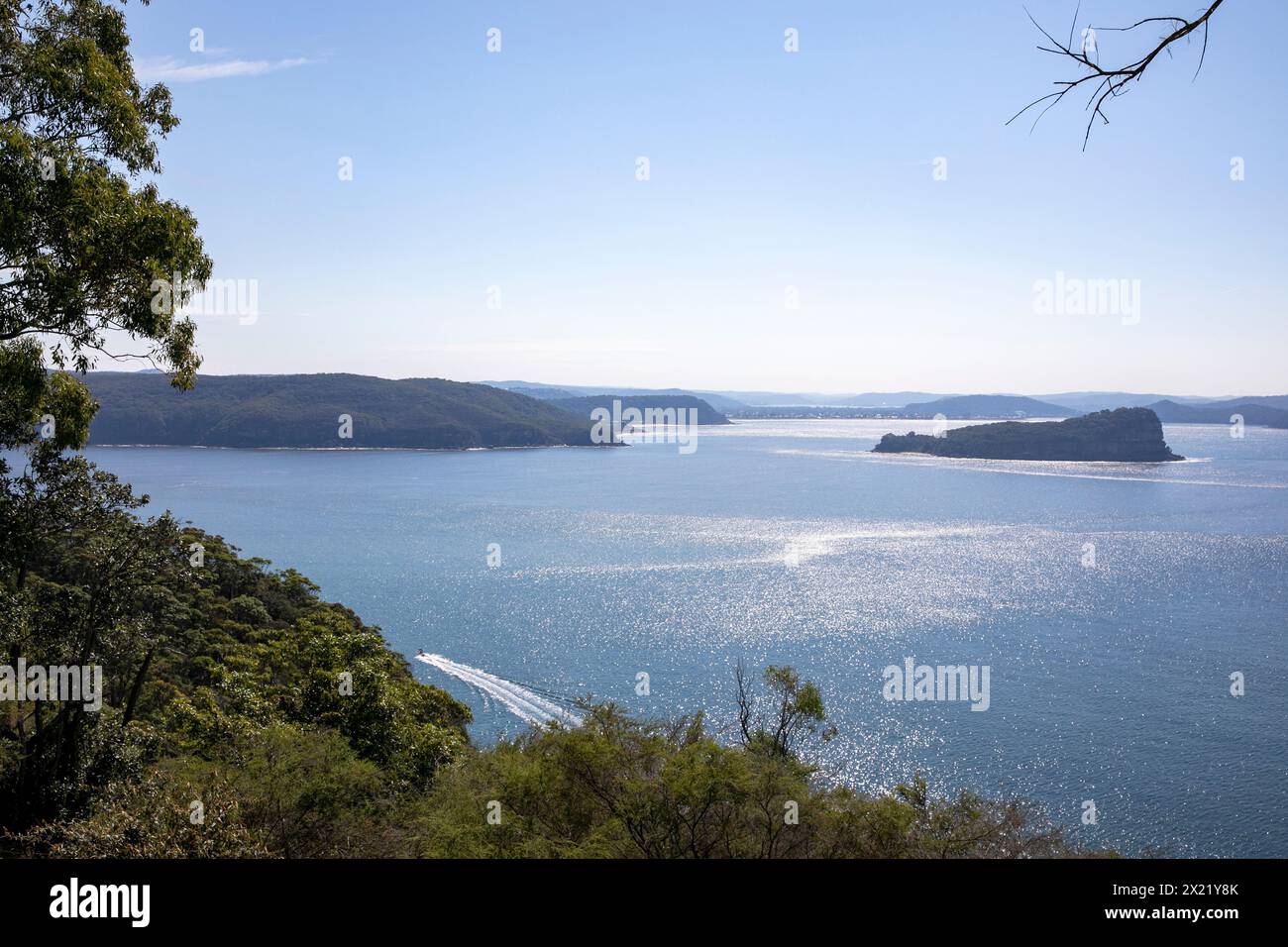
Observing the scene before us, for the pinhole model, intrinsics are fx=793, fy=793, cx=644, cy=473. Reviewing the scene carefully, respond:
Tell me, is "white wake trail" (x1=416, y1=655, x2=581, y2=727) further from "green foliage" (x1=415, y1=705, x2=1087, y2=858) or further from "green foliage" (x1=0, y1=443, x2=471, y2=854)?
"green foliage" (x1=415, y1=705, x2=1087, y2=858)

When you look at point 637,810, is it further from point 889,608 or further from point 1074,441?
point 1074,441

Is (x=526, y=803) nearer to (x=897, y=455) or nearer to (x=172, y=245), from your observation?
Result: (x=172, y=245)

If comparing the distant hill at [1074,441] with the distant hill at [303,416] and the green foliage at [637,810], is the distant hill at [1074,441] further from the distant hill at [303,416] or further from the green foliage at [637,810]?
the green foliage at [637,810]

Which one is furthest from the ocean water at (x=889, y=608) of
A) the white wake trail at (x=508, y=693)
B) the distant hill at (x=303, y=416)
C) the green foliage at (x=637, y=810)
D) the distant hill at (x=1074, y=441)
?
the distant hill at (x=303, y=416)

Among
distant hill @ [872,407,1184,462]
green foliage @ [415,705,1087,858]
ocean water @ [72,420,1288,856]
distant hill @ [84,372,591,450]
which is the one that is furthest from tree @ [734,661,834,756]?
distant hill @ [84,372,591,450]

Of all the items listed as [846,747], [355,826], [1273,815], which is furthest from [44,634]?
[1273,815]
